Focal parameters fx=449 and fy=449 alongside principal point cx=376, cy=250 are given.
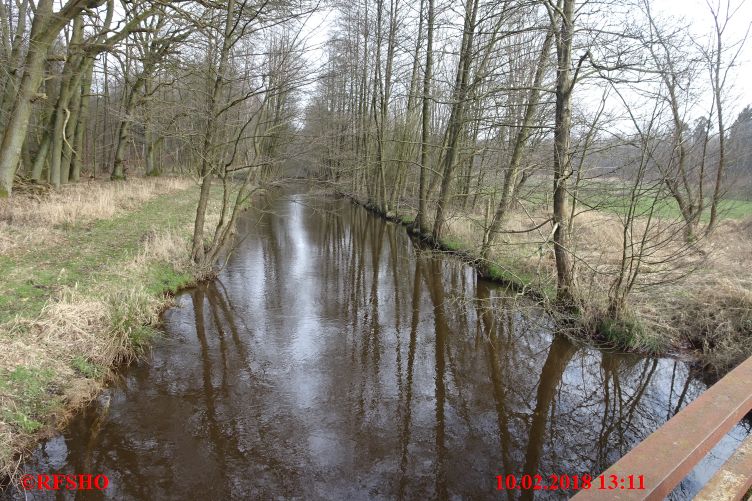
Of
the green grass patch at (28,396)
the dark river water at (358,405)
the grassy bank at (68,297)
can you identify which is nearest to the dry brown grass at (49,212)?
the grassy bank at (68,297)

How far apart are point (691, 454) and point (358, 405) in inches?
167

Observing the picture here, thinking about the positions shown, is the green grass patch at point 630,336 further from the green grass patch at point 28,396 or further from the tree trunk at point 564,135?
the green grass patch at point 28,396

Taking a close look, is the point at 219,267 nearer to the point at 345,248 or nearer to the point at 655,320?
the point at 345,248

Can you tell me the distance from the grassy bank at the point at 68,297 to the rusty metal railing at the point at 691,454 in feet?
15.1

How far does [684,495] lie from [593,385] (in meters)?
2.07

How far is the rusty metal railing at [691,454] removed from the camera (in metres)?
1.23

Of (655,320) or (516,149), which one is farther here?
(516,149)

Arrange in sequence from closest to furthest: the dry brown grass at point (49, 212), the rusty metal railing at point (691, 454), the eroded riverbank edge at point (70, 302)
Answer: the rusty metal railing at point (691, 454)
the eroded riverbank edge at point (70, 302)
the dry brown grass at point (49, 212)

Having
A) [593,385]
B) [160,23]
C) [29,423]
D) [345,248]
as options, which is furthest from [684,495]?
[160,23]

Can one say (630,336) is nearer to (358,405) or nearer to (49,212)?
(358,405)

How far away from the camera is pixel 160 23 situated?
647 inches

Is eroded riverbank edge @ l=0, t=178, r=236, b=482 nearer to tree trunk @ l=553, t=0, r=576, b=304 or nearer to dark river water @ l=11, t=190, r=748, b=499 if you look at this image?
dark river water @ l=11, t=190, r=748, b=499

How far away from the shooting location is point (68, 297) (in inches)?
244

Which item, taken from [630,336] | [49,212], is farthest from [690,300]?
[49,212]
